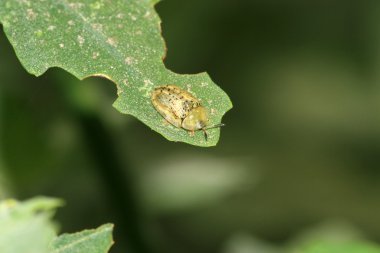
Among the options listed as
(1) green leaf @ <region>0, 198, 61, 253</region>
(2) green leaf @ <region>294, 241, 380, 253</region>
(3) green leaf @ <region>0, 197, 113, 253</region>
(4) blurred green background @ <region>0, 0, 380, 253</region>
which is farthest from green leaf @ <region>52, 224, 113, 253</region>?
(4) blurred green background @ <region>0, 0, 380, 253</region>

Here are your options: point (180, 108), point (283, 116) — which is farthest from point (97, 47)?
point (283, 116)

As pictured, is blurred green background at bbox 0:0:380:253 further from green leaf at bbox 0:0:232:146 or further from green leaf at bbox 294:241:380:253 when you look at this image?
green leaf at bbox 0:0:232:146

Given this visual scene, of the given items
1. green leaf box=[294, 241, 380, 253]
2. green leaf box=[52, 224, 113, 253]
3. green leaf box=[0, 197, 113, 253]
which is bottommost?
green leaf box=[294, 241, 380, 253]

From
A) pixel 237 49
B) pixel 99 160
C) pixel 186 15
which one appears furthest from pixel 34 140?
pixel 237 49

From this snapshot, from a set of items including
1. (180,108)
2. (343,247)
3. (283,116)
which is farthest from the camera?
(283,116)

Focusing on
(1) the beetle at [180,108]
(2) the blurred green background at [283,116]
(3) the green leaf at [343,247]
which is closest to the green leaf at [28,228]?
(1) the beetle at [180,108]

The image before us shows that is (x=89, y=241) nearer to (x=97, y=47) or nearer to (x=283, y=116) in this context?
(x=97, y=47)

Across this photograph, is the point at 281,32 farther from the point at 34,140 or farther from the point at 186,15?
the point at 34,140
